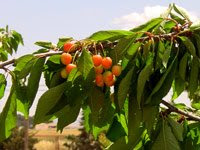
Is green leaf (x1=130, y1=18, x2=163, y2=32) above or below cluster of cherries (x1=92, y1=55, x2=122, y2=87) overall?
above

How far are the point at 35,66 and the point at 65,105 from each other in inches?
8.5

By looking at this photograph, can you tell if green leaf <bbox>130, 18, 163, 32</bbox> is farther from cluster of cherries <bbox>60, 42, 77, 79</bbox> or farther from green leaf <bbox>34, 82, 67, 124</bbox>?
green leaf <bbox>34, 82, 67, 124</bbox>

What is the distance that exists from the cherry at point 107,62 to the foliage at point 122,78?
0.12 ft

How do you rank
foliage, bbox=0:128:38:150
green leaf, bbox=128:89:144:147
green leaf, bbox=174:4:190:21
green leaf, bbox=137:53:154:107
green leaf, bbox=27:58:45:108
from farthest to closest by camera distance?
foliage, bbox=0:128:38:150
green leaf, bbox=174:4:190:21
green leaf, bbox=27:58:45:108
green leaf, bbox=128:89:144:147
green leaf, bbox=137:53:154:107

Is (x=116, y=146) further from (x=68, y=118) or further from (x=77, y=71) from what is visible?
(x=77, y=71)

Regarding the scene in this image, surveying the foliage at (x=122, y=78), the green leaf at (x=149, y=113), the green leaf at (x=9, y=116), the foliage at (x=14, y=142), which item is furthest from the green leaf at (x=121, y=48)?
the foliage at (x=14, y=142)

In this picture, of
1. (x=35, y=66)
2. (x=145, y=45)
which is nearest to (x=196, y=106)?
(x=145, y=45)

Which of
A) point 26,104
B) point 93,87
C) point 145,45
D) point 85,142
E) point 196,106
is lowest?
point 85,142

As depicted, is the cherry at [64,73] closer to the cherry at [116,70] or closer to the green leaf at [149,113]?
the cherry at [116,70]

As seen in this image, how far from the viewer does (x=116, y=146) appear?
2.07 m

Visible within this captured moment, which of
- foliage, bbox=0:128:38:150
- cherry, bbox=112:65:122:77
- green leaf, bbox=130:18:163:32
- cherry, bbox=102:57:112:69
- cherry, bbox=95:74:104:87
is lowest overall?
foliage, bbox=0:128:38:150

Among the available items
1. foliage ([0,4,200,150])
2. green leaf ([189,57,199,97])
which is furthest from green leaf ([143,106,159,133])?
green leaf ([189,57,199,97])

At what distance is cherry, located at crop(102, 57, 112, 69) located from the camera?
68.1 inches

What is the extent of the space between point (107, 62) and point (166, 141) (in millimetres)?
389
